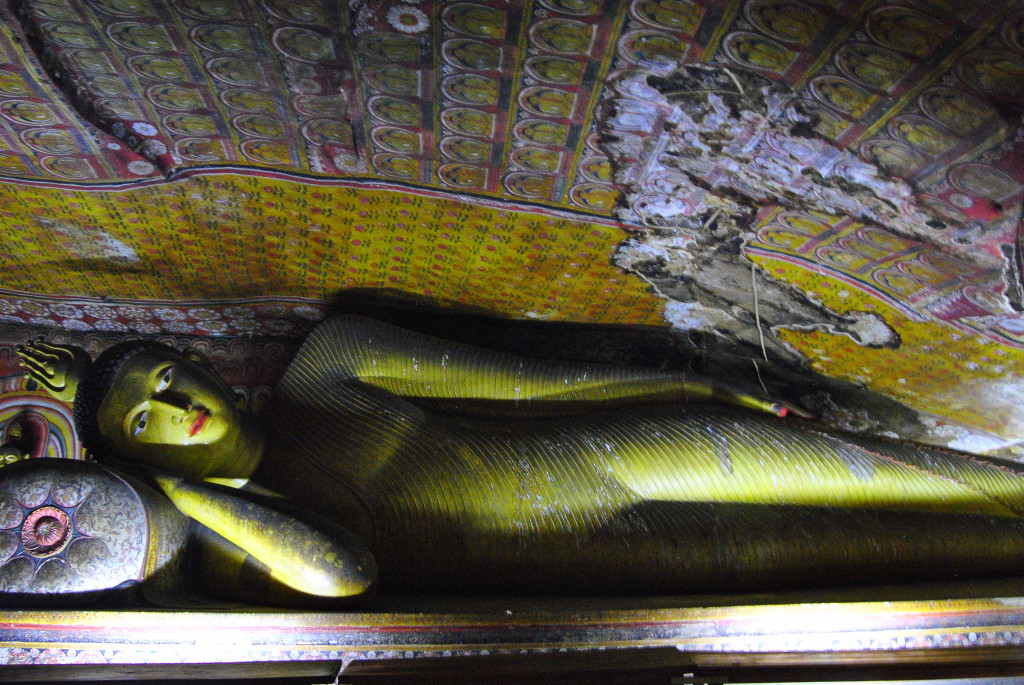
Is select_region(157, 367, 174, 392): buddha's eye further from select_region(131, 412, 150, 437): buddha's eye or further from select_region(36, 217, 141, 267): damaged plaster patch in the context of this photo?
select_region(36, 217, 141, 267): damaged plaster patch

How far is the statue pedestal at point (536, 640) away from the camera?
2143 mm

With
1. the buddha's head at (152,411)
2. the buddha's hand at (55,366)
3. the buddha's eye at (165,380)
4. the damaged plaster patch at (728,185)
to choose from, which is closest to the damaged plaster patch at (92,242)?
the buddha's hand at (55,366)

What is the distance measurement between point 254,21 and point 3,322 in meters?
2.27

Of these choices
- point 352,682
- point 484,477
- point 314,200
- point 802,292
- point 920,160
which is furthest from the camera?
point 802,292

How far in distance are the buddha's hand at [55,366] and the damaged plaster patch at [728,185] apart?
6.84 ft

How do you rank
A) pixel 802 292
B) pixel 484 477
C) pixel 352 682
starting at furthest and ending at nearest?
1. pixel 802 292
2. pixel 484 477
3. pixel 352 682

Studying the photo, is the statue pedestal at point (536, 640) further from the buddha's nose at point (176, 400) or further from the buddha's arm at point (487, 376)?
the buddha's arm at point (487, 376)

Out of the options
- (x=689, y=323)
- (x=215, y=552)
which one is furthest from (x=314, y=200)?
(x=689, y=323)

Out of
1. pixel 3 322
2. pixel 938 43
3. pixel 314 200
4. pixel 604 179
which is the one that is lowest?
pixel 3 322

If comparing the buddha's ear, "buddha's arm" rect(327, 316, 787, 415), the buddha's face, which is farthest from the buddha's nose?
"buddha's arm" rect(327, 316, 787, 415)

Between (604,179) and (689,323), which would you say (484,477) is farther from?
(689,323)

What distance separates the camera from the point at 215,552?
263cm

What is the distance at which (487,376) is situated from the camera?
3.62m

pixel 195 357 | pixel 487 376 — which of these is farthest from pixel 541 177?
pixel 195 357
